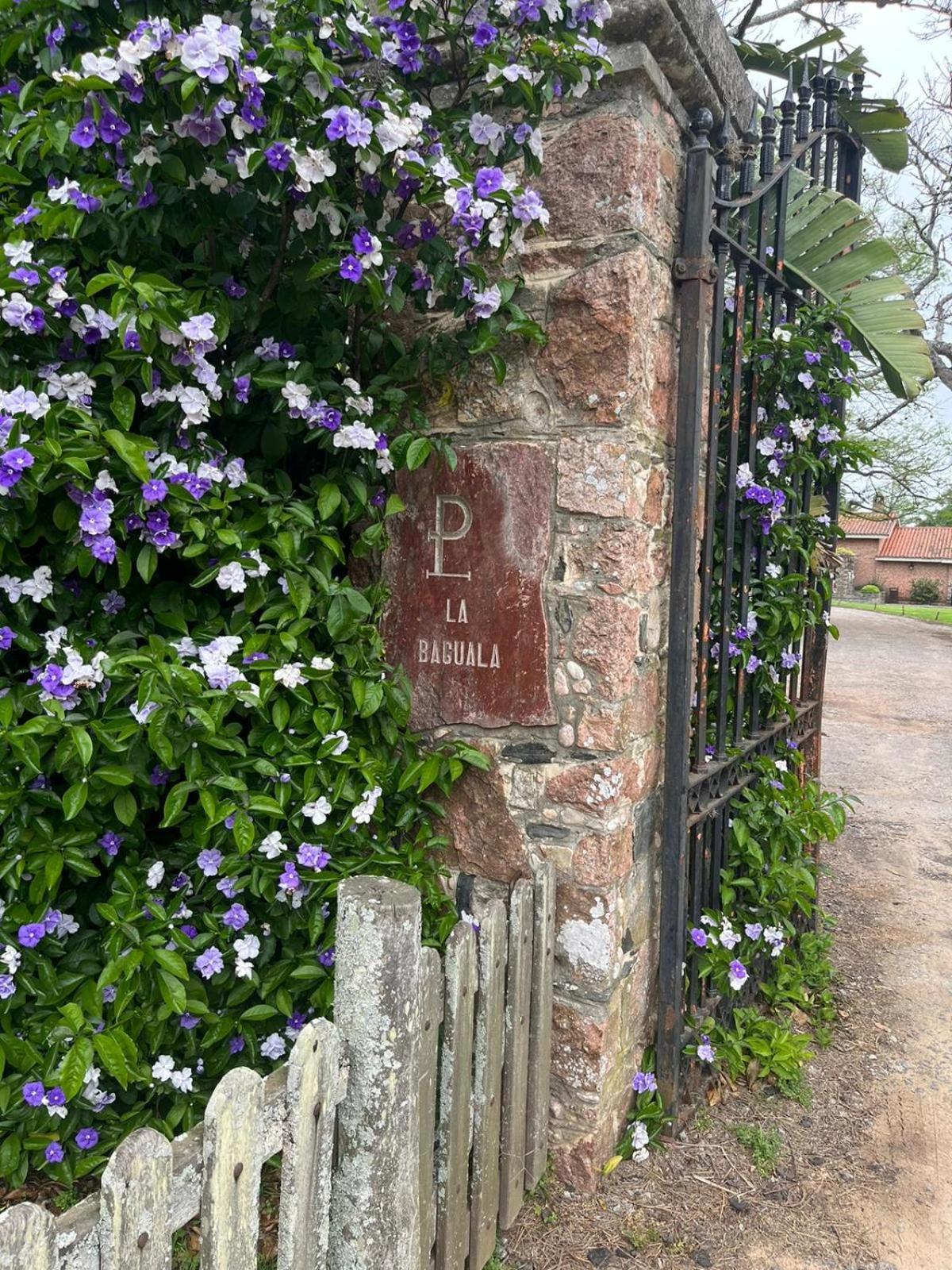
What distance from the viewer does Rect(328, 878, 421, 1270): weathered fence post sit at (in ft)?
4.83

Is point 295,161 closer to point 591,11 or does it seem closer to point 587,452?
point 591,11

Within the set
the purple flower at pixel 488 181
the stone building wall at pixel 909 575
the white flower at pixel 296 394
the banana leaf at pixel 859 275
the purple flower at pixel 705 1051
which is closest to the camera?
the purple flower at pixel 488 181

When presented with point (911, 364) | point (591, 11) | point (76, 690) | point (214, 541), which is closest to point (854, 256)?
point (911, 364)

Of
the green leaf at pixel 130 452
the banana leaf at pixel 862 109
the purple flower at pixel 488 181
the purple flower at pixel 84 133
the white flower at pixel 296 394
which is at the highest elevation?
the banana leaf at pixel 862 109

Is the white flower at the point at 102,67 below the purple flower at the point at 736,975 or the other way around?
the other way around

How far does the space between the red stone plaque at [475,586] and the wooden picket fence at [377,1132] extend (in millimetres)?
480

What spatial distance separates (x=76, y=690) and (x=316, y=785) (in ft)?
1.81

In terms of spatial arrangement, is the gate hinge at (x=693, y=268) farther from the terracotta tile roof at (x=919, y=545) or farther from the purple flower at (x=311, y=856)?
the terracotta tile roof at (x=919, y=545)

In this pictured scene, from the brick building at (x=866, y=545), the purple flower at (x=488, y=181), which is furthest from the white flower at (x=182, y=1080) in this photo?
the brick building at (x=866, y=545)

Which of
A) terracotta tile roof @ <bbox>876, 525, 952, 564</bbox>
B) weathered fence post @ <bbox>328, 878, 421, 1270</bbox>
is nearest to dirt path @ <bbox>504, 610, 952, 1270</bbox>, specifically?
weathered fence post @ <bbox>328, 878, 421, 1270</bbox>

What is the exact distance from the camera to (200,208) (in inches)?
75.3

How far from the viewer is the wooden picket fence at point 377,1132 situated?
3.69ft

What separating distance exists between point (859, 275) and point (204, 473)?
284cm

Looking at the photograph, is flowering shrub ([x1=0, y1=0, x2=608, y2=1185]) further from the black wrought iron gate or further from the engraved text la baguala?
the black wrought iron gate
